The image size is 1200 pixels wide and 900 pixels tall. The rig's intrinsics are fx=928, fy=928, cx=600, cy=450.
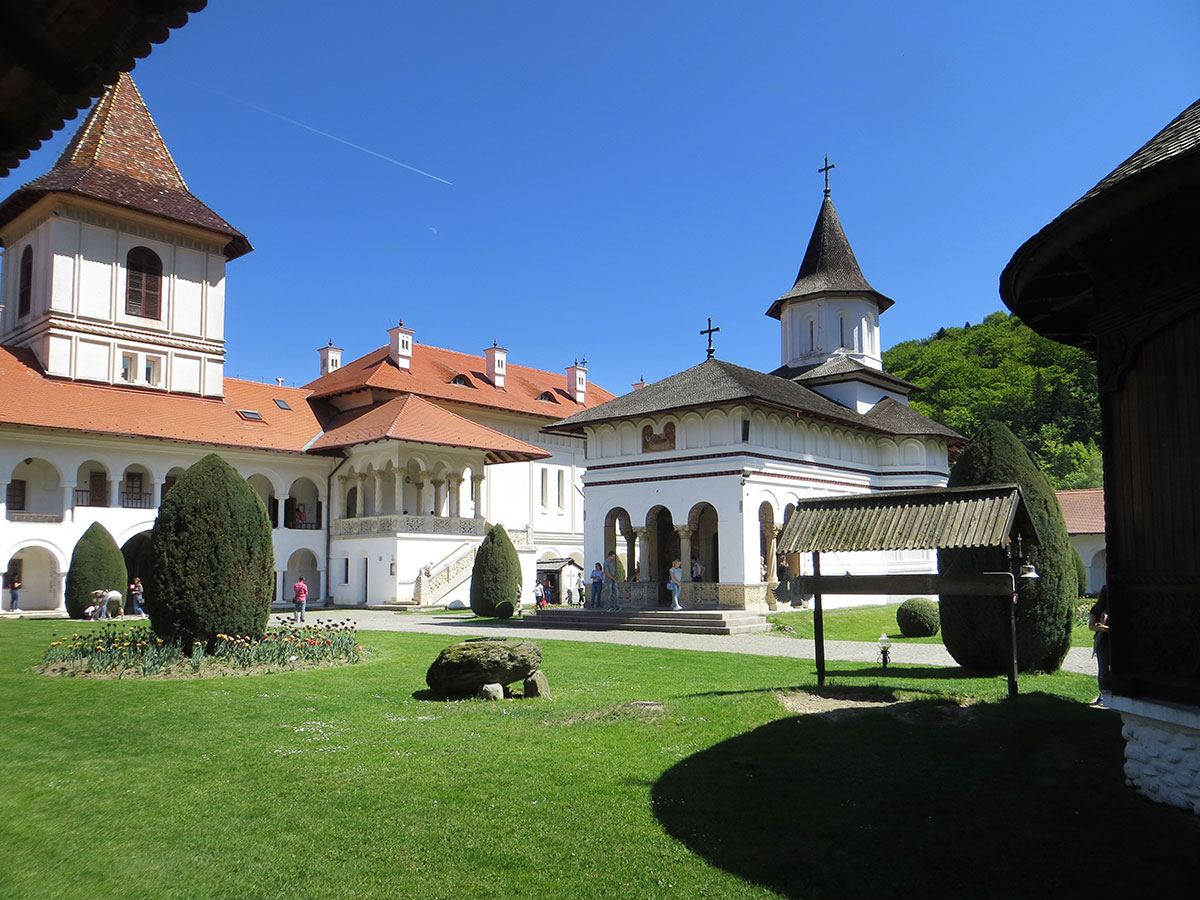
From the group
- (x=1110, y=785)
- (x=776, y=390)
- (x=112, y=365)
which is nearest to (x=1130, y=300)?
(x=1110, y=785)

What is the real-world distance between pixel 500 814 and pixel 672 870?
1698 millimetres

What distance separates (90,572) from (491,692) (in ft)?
71.4

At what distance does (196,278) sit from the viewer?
41.5 metres

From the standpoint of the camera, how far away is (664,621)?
26.9m

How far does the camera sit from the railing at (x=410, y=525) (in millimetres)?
38438

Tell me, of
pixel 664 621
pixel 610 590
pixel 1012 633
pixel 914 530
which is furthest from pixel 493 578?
pixel 1012 633

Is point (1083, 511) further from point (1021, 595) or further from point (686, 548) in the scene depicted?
point (1021, 595)

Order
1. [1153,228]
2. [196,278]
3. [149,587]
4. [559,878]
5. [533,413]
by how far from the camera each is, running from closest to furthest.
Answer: [559,878]
[1153,228]
[149,587]
[196,278]
[533,413]

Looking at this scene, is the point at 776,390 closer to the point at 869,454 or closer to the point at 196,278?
the point at 869,454

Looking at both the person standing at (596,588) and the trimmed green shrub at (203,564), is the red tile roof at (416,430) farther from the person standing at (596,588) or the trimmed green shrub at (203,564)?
the trimmed green shrub at (203,564)

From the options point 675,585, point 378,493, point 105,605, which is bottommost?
point 105,605

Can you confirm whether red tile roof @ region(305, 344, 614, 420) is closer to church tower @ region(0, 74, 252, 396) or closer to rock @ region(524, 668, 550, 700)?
church tower @ region(0, 74, 252, 396)

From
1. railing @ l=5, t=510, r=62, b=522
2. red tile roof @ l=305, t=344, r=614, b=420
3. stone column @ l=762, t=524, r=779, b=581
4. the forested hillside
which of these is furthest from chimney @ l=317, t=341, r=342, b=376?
the forested hillside

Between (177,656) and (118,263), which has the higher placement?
(118,263)
